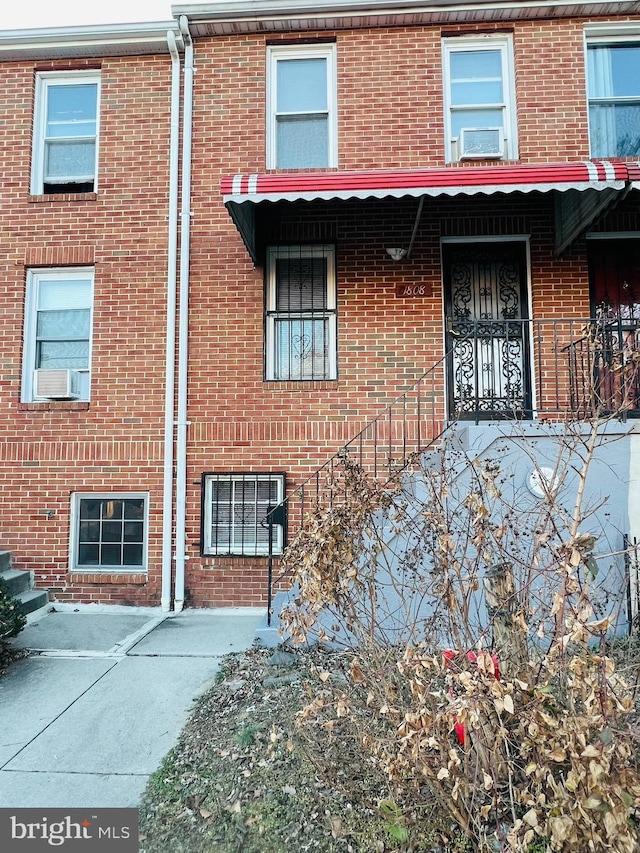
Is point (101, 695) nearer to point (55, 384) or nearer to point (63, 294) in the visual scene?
point (55, 384)

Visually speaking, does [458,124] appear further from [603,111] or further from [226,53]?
[226,53]

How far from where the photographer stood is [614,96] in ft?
21.8

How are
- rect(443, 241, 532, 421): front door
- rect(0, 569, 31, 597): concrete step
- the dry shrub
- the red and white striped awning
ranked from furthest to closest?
rect(443, 241, 532, 421): front door → rect(0, 569, 31, 597): concrete step → the red and white striped awning → the dry shrub

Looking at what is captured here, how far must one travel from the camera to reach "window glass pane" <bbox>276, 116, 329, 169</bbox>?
22.3ft

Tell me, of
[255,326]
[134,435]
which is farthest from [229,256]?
[134,435]

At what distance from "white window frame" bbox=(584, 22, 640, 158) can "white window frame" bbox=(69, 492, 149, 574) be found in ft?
22.4

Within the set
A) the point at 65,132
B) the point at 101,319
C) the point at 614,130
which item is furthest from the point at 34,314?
the point at 614,130

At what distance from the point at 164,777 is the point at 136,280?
536 centimetres

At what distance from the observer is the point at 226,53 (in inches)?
267

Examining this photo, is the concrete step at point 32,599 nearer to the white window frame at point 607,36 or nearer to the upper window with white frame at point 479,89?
the upper window with white frame at point 479,89

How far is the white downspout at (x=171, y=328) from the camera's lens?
6.23m

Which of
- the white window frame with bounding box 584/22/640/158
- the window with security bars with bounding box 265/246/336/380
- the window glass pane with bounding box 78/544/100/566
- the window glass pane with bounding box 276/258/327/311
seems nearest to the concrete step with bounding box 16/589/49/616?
the window glass pane with bounding box 78/544/100/566

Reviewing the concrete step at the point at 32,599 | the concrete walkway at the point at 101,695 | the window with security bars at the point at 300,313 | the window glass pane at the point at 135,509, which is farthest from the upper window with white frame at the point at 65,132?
the concrete walkway at the point at 101,695

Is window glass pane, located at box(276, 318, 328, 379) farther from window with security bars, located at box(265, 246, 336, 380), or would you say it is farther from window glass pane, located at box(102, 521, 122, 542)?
window glass pane, located at box(102, 521, 122, 542)
